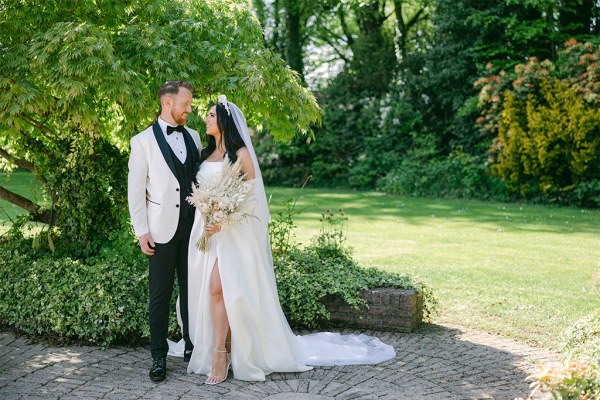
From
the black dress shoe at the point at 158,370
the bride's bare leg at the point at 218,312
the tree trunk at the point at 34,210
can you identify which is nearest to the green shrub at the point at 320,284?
the bride's bare leg at the point at 218,312

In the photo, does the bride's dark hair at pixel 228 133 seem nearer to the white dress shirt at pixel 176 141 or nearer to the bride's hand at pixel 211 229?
the white dress shirt at pixel 176 141

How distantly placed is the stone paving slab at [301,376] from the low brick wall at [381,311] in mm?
206

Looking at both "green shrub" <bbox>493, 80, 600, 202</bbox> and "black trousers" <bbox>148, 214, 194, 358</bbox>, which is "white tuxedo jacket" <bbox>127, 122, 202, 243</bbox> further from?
"green shrub" <bbox>493, 80, 600, 202</bbox>

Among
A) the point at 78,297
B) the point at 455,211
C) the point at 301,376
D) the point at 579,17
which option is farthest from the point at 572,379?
the point at 579,17

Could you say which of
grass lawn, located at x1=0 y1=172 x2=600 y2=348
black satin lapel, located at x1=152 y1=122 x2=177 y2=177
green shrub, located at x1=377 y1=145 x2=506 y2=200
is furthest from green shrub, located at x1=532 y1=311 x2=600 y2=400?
green shrub, located at x1=377 y1=145 x2=506 y2=200

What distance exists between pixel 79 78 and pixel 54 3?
1124 mm

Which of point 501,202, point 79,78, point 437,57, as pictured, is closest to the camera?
point 79,78

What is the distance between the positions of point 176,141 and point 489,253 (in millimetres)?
6518

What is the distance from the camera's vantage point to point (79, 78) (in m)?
5.38

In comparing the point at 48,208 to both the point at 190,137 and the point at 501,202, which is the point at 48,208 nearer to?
the point at 190,137

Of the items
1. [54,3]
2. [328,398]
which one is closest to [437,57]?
[54,3]

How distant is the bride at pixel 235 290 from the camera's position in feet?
16.3

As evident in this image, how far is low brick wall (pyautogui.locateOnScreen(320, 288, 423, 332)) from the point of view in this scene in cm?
607

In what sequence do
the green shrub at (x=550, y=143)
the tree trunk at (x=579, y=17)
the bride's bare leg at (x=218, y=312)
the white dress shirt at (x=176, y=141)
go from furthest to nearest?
the tree trunk at (x=579, y=17) → the green shrub at (x=550, y=143) → the white dress shirt at (x=176, y=141) → the bride's bare leg at (x=218, y=312)
